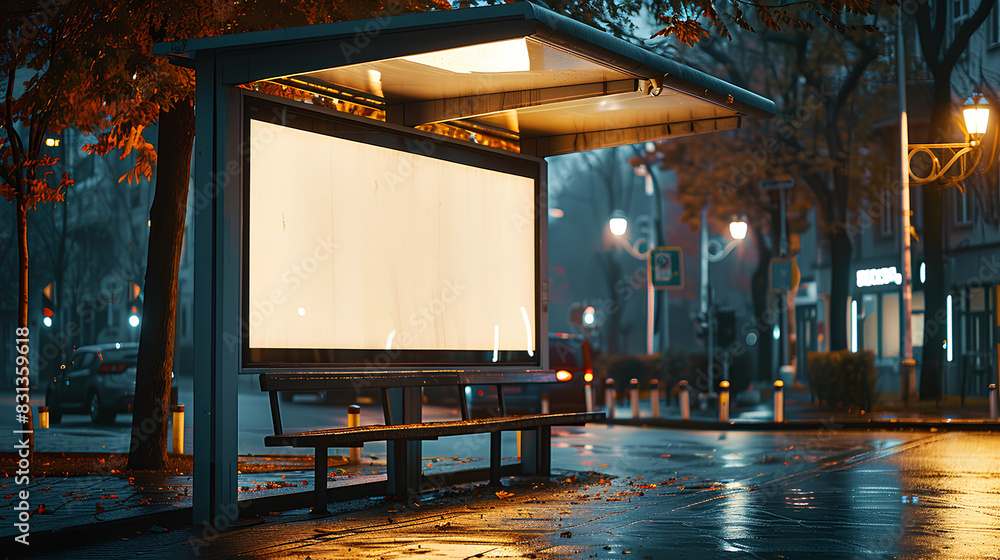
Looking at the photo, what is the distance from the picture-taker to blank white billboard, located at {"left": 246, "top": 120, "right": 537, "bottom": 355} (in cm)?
909

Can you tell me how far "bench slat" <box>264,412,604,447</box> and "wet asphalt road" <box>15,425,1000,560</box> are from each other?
1.91 ft

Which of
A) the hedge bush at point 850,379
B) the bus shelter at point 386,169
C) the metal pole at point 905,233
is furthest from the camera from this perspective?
the metal pole at point 905,233

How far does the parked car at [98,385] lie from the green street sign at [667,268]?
11.8 meters

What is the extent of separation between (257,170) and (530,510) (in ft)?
11.0

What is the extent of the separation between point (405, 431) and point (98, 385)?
1403cm

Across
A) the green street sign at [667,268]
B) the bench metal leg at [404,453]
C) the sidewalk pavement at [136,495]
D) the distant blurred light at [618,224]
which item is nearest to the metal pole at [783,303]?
the green street sign at [667,268]

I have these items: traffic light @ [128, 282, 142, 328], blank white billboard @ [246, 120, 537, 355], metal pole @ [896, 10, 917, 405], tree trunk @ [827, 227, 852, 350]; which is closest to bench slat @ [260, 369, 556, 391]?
blank white billboard @ [246, 120, 537, 355]

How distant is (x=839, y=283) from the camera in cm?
2914

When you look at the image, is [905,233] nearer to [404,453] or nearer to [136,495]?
[404,453]

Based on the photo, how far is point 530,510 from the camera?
920cm

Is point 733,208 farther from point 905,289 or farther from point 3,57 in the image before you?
point 3,57

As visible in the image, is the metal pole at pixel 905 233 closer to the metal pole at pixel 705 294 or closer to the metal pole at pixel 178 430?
the metal pole at pixel 705 294

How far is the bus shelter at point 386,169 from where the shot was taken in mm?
8344

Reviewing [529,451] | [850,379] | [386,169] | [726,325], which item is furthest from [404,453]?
[726,325]
